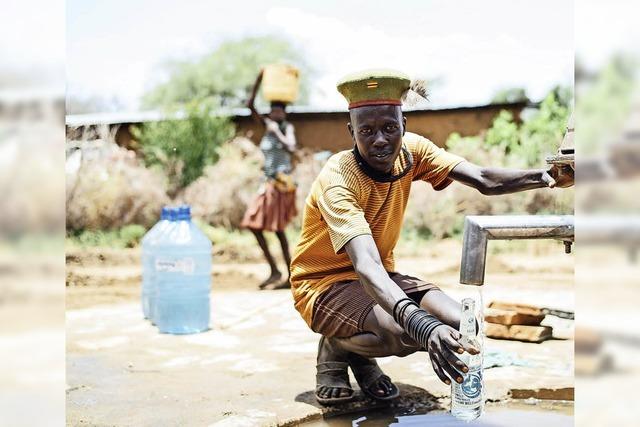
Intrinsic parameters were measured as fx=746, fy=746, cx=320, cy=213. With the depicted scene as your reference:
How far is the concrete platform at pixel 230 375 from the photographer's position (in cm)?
327

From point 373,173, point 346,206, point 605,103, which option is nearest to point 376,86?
point 373,173

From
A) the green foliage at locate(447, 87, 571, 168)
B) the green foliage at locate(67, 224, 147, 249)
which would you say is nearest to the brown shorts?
the green foliage at locate(447, 87, 571, 168)

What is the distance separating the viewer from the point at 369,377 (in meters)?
3.44

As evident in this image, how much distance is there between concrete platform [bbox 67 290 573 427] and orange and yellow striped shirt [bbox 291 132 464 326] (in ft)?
1.71

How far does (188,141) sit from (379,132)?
990 cm

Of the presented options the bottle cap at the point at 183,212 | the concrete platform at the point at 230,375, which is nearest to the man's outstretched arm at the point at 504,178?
the concrete platform at the point at 230,375

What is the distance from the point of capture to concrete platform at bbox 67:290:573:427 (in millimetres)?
3268

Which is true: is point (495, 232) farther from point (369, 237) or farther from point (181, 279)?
point (181, 279)

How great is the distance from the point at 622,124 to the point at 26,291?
0.90 meters

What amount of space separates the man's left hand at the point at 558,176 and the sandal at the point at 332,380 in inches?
47.8

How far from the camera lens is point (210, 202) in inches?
454

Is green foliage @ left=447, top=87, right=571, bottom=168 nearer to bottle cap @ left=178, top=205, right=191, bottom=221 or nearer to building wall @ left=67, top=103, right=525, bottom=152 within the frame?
building wall @ left=67, top=103, right=525, bottom=152

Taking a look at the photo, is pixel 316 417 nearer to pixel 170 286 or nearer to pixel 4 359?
pixel 4 359

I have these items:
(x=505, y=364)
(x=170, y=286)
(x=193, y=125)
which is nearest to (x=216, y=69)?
(x=193, y=125)
